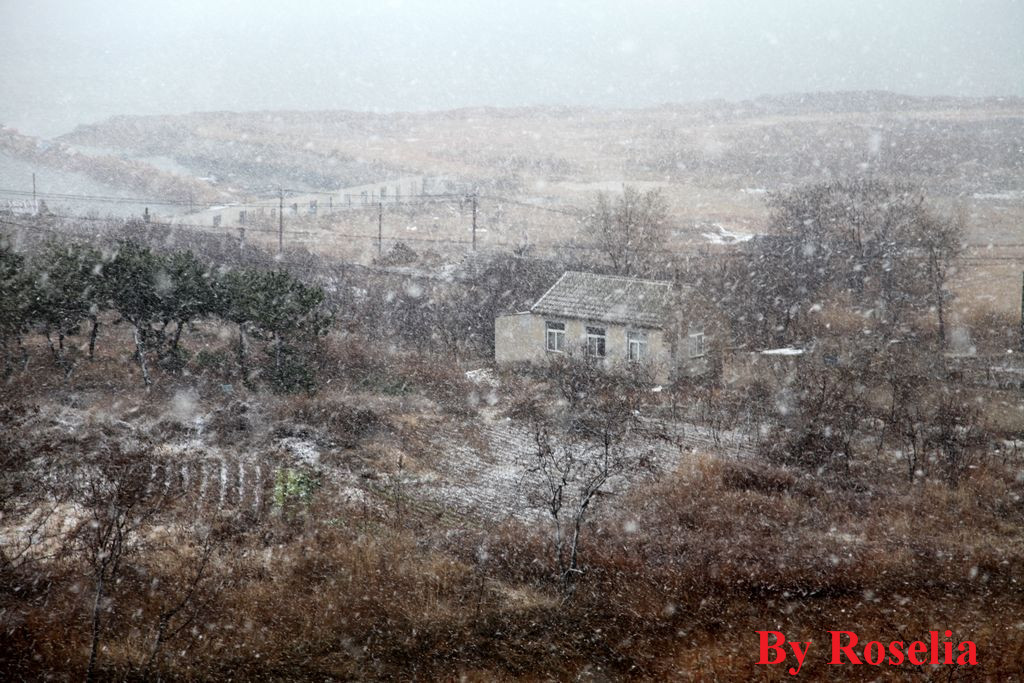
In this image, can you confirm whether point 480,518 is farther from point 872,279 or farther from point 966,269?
point 966,269

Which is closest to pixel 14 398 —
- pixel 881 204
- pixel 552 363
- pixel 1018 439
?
pixel 552 363

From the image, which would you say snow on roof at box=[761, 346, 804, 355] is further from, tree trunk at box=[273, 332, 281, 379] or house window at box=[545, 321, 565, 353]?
tree trunk at box=[273, 332, 281, 379]

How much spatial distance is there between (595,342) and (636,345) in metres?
1.29

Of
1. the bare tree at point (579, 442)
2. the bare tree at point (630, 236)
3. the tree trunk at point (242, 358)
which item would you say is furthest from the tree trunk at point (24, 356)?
the bare tree at point (630, 236)

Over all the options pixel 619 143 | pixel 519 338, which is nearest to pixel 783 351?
pixel 519 338

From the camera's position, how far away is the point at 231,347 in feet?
78.5

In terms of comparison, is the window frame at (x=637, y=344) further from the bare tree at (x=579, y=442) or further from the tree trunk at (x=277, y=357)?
the tree trunk at (x=277, y=357)

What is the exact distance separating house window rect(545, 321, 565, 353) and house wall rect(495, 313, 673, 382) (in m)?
0.12

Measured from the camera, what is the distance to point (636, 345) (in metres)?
23.4

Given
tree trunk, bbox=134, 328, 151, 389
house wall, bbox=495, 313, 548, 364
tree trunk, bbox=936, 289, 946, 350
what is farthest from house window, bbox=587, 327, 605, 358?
tree trunk, bbox=936, 289, 946, 350

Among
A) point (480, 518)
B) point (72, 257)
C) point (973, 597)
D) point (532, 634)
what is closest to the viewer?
point (532, 634)

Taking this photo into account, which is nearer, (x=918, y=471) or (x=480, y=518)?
(x=480, y=518)

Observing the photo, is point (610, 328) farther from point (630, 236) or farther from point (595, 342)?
point (630, 236)

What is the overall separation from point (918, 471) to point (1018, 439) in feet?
14.3
